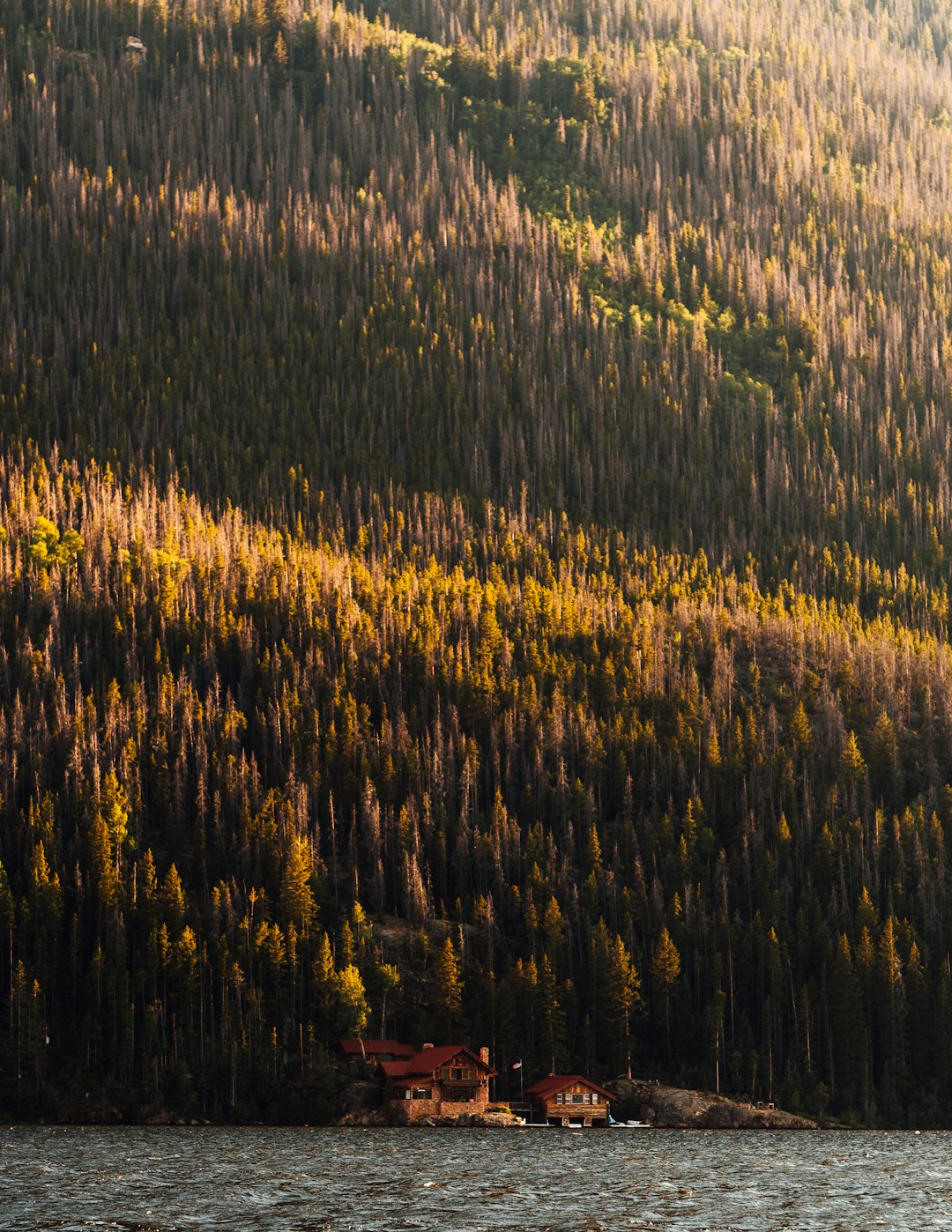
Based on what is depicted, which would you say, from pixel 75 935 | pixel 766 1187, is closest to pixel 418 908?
pixel 75 935

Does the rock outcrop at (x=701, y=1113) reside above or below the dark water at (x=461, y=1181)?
below

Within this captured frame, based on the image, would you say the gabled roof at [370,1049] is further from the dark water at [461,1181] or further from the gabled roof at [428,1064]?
the dark water at [461,1181]

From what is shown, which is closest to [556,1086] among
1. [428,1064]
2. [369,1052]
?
[428,1064]

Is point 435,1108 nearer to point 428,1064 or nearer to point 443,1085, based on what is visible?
point 443,1085

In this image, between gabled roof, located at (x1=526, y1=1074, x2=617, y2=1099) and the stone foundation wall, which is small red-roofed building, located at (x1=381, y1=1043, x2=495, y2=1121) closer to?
the stone foundation wall

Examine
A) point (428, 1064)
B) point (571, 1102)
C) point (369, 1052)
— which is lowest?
point (571, 1102)

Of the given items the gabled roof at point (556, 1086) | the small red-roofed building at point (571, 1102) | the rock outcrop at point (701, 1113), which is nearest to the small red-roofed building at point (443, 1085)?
the gabled roof at point (556, 1086)

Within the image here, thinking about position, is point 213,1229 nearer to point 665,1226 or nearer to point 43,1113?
point 665,1226
